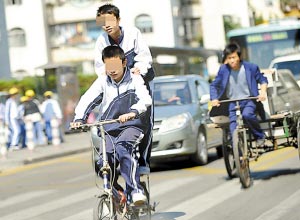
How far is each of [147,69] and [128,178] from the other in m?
1.08

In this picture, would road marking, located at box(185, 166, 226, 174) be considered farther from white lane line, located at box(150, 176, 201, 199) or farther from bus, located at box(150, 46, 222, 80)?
bus, located at box(150, 46, 222, 80)

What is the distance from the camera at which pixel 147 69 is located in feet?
27.4

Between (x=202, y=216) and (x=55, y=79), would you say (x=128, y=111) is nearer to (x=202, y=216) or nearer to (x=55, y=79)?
(x=202, y=216)

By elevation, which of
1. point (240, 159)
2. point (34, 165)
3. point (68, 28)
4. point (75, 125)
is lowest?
point (34, 165)

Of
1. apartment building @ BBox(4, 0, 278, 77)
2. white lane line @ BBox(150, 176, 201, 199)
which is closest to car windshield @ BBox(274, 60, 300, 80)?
white lane line @ BBox(150, 176, 201, 199)

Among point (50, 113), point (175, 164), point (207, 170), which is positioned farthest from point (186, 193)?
point (50, 113)

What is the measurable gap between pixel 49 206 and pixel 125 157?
394 cm

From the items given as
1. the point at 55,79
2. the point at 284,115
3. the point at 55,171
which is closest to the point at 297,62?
the point at 55,171

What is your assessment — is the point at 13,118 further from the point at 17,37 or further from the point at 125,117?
the point at 17,37

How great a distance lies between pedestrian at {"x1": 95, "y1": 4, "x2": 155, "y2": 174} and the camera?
828 centimetres

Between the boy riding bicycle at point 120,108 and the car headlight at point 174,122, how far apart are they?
282 inches

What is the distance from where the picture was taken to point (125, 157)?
26.0 feet

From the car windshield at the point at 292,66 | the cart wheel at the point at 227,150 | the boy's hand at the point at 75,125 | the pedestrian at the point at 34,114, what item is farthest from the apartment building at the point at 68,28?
the boy's hand at the point at 75,125

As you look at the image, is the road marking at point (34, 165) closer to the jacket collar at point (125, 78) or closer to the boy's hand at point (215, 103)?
the boy's hand at point (215, 103)
